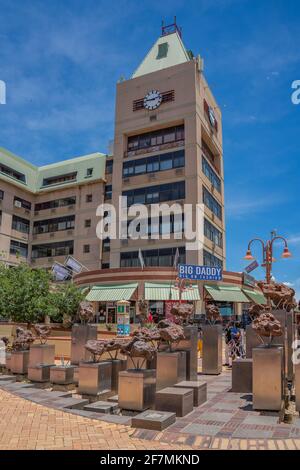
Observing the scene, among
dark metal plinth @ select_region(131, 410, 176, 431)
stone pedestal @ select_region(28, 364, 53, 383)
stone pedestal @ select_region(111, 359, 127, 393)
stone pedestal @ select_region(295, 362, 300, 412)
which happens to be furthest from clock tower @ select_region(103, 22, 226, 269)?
dark metal plinth @ select_region(131, 410, 176, 431)

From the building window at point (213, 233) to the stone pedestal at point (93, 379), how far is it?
30.5 metres

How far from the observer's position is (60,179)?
51.8 meters

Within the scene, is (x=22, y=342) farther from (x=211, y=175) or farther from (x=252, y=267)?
(x=211, y=175)

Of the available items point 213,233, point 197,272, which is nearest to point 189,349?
point 197,272

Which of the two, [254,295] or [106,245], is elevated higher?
[106,245]

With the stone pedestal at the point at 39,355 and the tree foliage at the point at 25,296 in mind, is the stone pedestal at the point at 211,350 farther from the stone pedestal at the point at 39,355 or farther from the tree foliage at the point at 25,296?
the tree foliage at the point at 25,296

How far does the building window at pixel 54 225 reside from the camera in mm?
49062

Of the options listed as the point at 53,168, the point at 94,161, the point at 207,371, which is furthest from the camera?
the point at 53,168

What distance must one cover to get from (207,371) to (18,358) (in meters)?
6.42

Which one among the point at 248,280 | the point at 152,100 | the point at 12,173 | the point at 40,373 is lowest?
the point at 40,373

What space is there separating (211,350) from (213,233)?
29424 mm

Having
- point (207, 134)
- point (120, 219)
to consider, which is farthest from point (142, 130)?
point (120, 219)

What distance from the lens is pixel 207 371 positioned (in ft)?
46.4
